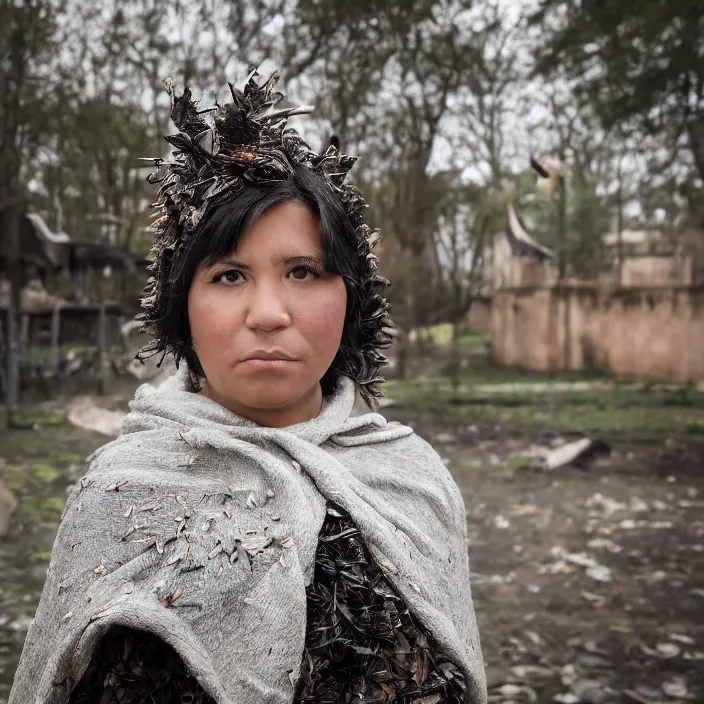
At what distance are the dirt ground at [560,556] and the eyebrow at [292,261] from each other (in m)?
1.75

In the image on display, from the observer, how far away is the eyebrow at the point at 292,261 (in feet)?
3.34

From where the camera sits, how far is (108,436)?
267 cm

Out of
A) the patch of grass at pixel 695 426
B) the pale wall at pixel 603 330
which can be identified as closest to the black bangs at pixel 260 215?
the pale wall at pixel 603 330

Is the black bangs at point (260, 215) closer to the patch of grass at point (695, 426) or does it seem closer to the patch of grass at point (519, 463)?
the patch of grass at point (519, 463)

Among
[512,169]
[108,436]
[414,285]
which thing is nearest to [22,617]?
[108,436]

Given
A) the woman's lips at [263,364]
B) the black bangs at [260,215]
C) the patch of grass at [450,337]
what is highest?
the black bangs at [260,215]

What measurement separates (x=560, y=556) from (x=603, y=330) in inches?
35.9

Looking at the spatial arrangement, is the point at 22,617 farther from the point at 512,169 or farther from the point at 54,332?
the point at 512,169

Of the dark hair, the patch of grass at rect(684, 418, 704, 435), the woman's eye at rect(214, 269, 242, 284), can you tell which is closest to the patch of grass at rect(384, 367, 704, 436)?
the patch of grass at rect(684, 418, 704, 435)

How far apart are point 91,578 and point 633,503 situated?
92.8 inches

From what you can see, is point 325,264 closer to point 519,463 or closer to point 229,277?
point 229,277

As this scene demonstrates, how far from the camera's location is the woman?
88 cm

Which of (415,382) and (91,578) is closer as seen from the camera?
(91,578)

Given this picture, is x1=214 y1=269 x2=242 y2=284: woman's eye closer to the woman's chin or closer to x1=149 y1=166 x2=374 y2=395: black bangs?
x1=149 y1=166 x2=374 y2=395: black bangs
